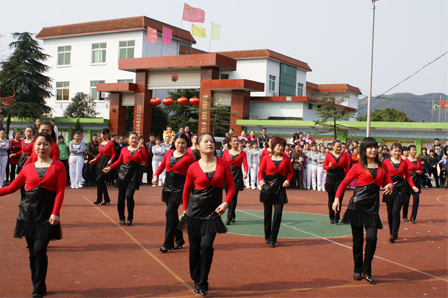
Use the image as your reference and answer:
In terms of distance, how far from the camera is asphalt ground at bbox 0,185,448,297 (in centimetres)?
531

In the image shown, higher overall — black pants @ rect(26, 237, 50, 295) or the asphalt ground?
black pants @ rect(26, 237, 50, 295)

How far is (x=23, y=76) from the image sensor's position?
127 ft

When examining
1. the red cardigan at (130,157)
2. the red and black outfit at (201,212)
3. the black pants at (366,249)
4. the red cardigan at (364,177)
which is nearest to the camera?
the red and black outfit at (201,212)

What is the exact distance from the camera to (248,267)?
20.6ft

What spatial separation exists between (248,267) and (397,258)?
2.61 meters

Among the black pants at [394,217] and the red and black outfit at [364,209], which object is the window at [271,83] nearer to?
the black pants at [394,217]

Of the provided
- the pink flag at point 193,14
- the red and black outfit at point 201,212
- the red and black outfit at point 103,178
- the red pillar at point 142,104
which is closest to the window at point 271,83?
the pink flag at point 193,14

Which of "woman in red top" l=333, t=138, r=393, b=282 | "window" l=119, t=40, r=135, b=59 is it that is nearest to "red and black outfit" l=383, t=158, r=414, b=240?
"woman in red top" l=333, t=138, r=393, b=282

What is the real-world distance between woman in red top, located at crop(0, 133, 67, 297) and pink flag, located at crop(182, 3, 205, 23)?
1079 inches

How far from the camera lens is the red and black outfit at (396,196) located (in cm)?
847

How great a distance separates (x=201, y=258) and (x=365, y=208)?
2420 mm

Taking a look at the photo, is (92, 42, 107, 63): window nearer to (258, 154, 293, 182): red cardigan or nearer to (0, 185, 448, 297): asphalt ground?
(0, 185, 448, 297): asphalt ground

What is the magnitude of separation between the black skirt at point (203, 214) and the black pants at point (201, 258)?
9 cm

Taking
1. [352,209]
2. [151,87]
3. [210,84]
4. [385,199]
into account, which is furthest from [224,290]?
[151,87]
